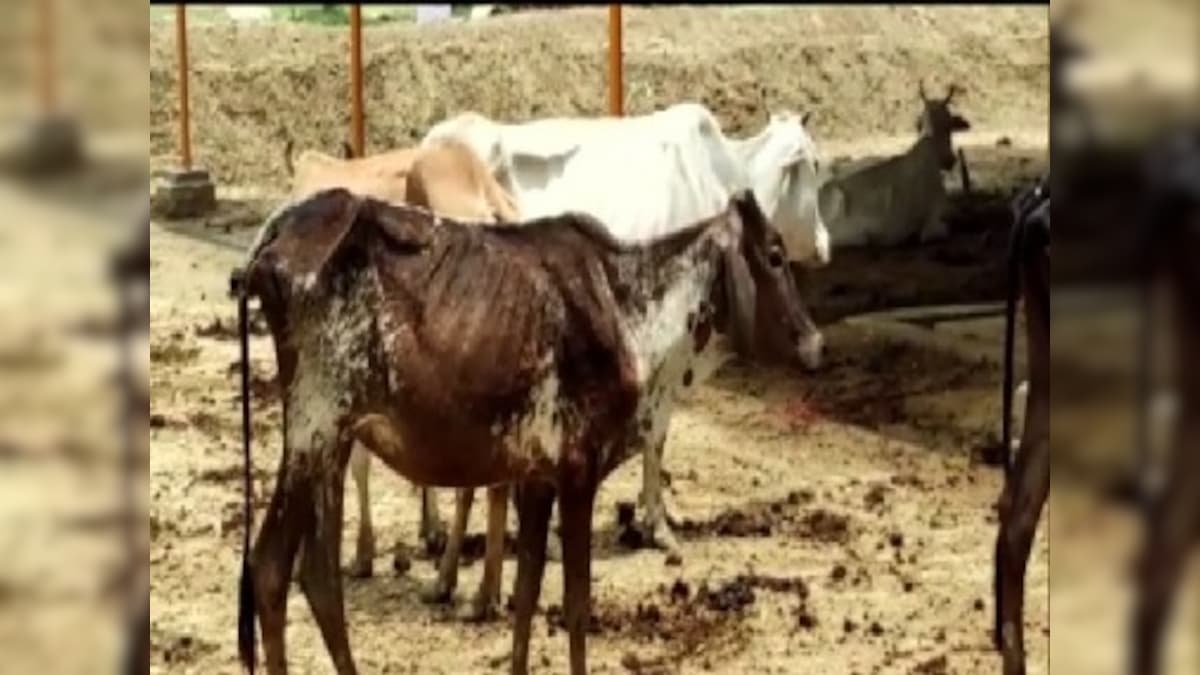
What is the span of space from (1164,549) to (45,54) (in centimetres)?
66

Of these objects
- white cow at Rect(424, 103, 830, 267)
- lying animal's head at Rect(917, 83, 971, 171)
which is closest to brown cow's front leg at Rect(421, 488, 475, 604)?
white cow at Rect(424, 103, 830, 267)

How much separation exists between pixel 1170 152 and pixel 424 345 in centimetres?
334

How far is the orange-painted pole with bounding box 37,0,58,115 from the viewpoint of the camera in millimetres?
1062

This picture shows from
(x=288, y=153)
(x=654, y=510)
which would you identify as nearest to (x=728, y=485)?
(x=654, y=510)

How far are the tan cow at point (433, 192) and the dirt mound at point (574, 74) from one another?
10.3m

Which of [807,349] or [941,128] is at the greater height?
[807,349]

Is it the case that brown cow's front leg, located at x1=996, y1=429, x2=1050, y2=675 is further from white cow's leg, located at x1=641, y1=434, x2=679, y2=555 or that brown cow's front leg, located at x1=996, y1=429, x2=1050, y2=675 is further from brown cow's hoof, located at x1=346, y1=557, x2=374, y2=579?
brown cow's hoof, located at x1=346, y1=557, x2=374, y2=579

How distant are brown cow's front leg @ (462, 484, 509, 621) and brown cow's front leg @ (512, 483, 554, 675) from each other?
2.98 ft

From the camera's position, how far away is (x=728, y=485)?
7711 millimetres

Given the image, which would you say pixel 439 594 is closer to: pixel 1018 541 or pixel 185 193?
pixel 1018 541

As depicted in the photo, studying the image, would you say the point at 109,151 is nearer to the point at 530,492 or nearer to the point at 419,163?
the point at 530,492

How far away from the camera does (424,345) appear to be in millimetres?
4223

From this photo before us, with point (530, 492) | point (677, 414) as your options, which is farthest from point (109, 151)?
point (677, 414)

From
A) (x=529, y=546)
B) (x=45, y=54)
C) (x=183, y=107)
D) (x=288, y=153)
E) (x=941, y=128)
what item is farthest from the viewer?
(x=288, y=153)
